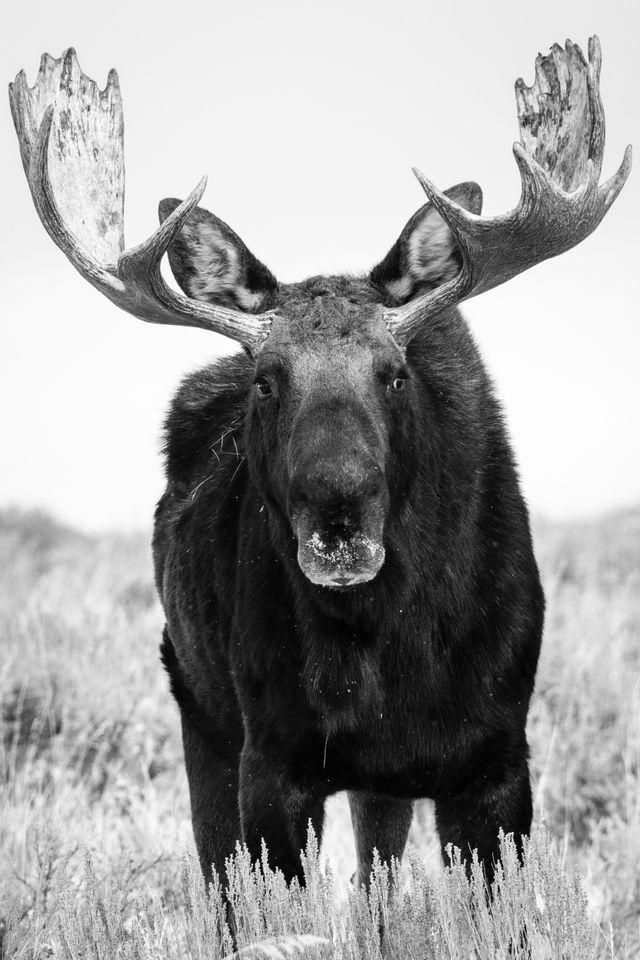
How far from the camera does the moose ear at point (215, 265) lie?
4918mm

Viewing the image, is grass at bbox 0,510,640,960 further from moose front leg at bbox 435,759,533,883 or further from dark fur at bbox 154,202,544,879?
dark fur at bbox 154,202,544,879

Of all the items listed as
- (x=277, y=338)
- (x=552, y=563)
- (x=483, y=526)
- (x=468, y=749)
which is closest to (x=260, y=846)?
(x=468, y=749)

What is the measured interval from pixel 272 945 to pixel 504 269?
8.59 feet

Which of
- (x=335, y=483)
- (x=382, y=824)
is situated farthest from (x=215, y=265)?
Answer: (x=382, y=824)

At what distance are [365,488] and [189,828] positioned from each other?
355 cm

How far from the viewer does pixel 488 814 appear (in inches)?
169

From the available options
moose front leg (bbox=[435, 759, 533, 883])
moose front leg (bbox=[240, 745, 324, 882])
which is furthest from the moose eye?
moose front leg (bbox=[435, 759, 533, 883])

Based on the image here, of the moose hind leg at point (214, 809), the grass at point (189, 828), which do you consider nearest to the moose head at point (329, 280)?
the grass at point (189, 828)

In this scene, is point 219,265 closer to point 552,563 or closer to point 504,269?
point 504,269

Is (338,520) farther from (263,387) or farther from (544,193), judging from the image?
(544,193)

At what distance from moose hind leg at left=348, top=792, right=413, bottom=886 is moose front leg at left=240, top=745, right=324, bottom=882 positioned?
3.78 ft

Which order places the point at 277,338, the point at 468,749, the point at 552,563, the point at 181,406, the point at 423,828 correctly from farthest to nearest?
the point at 552,563 → the point at 423,828 → the point at 181,406 → the point at 277,338 → the point at 468,749

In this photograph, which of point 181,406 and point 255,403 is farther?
point 181,406

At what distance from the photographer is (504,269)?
489cm
